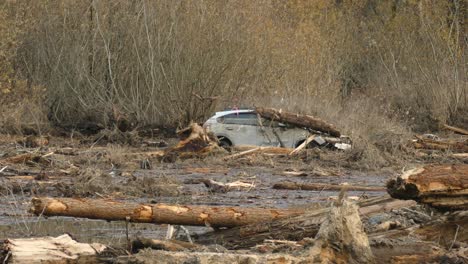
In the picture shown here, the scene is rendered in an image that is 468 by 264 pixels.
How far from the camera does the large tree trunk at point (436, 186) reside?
815cm

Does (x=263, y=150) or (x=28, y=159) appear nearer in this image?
(x=28, y=159)

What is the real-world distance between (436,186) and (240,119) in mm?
18125

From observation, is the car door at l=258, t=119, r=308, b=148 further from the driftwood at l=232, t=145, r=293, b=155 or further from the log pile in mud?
the log pile in mud

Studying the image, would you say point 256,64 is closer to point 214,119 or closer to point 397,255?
point 214,119

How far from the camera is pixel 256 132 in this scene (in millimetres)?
26203

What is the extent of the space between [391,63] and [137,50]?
591 inches

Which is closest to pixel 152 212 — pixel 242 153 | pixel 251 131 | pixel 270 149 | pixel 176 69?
pixel 242 153

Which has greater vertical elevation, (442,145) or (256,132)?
(256,132)

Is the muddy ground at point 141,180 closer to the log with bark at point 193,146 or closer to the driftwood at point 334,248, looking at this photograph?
the log with bark at point 193,146

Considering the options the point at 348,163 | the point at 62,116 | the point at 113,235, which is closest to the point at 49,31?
the point at 62,116

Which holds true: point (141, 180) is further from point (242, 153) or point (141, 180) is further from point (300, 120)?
point (300, 120)

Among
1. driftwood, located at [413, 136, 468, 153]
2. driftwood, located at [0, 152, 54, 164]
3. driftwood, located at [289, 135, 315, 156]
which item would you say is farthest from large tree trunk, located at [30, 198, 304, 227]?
driftwood, located at [413, 136, 468, 153]

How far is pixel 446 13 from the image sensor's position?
135 ft

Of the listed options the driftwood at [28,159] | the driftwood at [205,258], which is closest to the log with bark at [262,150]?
the driftwood at [28,159]
